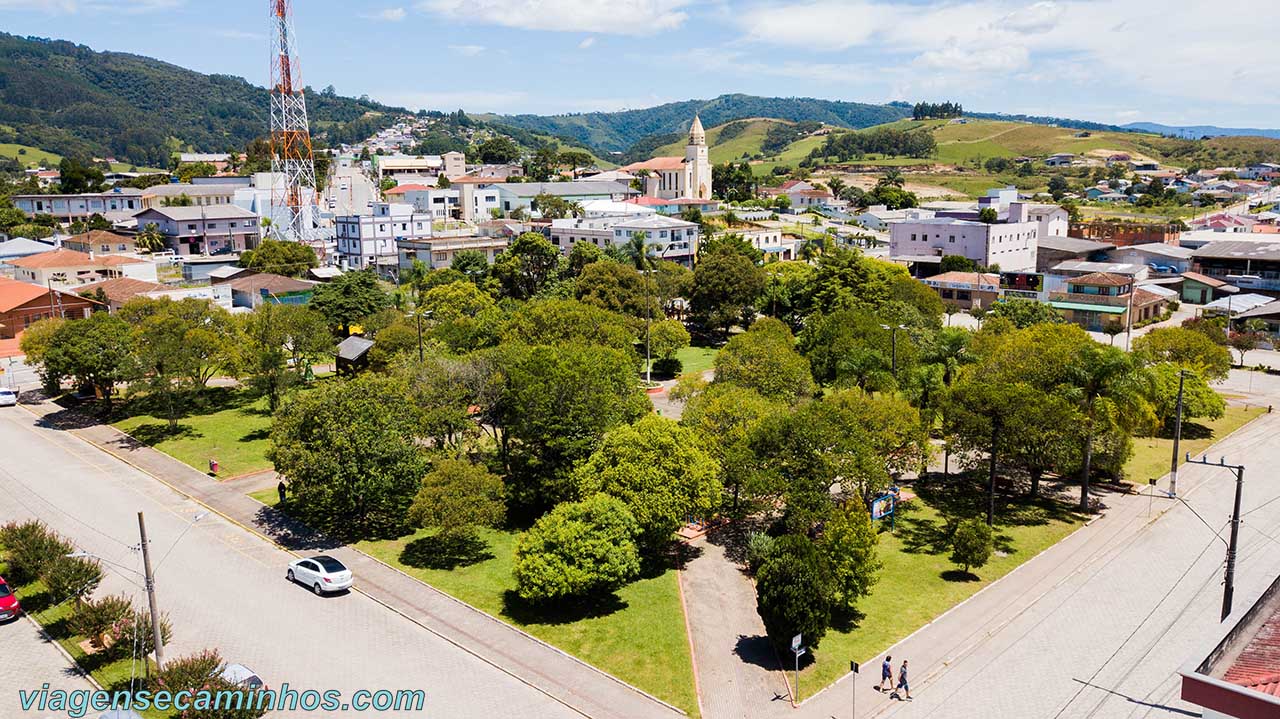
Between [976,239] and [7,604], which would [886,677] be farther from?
[976,239]

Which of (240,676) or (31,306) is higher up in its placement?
(31,306)

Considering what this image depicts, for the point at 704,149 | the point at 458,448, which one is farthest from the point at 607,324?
the point at 704,149

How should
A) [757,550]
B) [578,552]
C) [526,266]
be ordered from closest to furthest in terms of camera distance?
[578,552], [757,550], [526,266]

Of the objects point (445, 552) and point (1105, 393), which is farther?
point (1105, 393)

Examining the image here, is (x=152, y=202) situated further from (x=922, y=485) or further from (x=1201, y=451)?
(x=1201, y=451)

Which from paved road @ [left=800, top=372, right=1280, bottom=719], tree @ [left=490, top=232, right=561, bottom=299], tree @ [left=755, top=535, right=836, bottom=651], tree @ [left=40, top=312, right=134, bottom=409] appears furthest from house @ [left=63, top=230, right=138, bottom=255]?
paved road @ [left=800, top=372, right=1280, bottom=719]

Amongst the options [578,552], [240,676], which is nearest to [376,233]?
[578,552]

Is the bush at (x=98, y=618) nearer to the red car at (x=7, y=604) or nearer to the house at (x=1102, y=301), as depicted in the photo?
the red car at (x=7, y=604)
